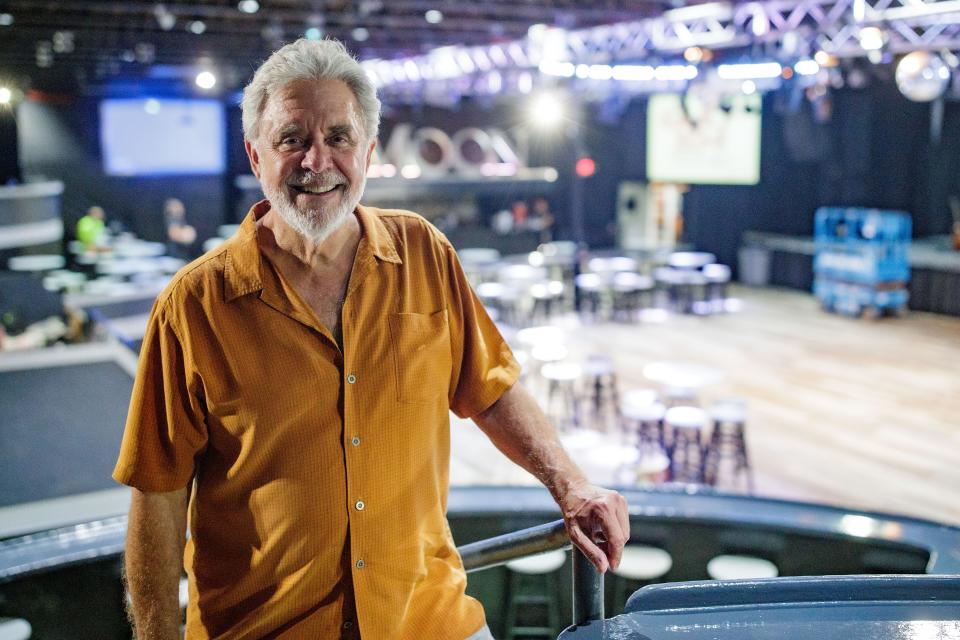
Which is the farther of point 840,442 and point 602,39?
point 602,39

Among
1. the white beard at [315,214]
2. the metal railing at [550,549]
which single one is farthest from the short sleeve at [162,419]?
the metal railing at [550,549]

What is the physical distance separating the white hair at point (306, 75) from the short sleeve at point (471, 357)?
28 cm

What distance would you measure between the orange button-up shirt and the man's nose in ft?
0.49

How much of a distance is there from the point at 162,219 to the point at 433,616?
15.6 metres

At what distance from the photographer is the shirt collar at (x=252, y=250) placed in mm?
1275

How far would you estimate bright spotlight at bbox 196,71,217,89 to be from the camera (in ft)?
47.4

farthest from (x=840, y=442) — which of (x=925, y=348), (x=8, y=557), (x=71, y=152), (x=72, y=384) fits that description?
(x=71, y=152)

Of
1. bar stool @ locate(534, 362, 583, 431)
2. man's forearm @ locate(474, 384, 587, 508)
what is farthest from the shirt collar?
bar stool @ locate(534, 362, 583, 431)

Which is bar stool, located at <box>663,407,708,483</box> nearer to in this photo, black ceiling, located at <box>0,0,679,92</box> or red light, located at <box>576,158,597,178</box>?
black ceiling, located at <box>0,0,679,92</box>

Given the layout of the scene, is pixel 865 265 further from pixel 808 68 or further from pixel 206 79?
pixel 206 79

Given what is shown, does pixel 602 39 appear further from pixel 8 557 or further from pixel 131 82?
pixel 8 557

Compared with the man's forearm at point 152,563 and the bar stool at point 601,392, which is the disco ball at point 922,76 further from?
the man's forearm at point 152,563

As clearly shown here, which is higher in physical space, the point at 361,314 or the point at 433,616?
the point at 361,314

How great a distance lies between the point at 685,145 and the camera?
16.0 meters
